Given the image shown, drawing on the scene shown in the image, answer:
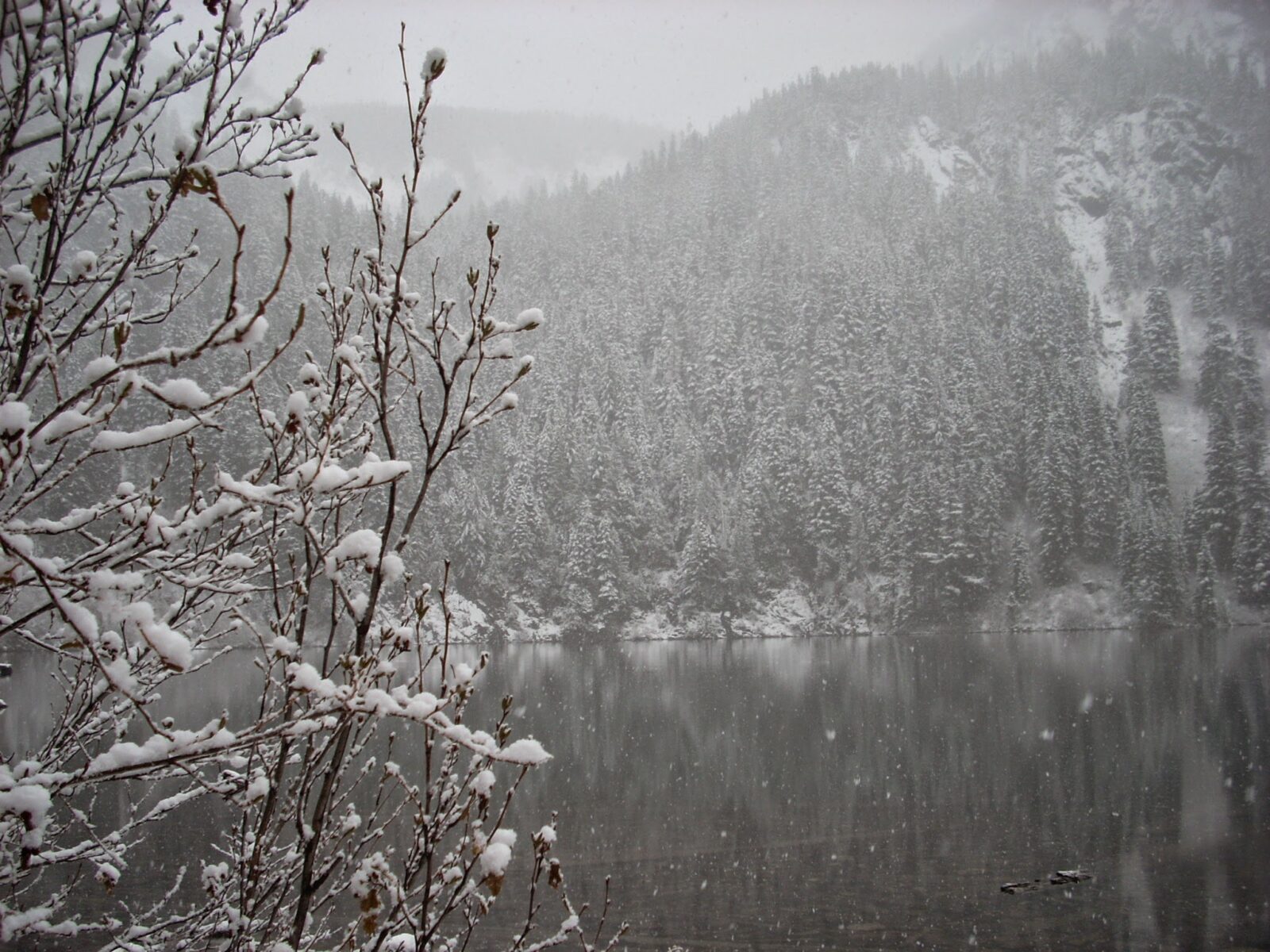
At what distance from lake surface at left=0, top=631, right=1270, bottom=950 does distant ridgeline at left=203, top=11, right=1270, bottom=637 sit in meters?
23.5

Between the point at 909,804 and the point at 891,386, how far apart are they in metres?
50.7

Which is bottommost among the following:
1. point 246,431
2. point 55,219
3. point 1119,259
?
point 246,431

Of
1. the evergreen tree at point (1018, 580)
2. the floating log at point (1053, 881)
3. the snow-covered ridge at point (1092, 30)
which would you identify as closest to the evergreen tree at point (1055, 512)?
the evergreen tree at point (1018, 580)

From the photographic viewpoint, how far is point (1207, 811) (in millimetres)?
13727

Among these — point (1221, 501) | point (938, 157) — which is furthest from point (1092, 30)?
point (1221, 501)

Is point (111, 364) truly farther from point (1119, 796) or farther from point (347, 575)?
point (1119, 796)

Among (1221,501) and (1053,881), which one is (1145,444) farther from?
(1053,881)

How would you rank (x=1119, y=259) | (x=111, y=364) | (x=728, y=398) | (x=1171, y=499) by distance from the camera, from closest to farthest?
(x=111, y=364)
(x=1171, y=499)
(x=728, y=398)
(x=1119, y=259)

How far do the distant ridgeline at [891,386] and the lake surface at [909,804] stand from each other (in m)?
23.5

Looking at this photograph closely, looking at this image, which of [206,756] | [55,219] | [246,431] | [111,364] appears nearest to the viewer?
[111,364]

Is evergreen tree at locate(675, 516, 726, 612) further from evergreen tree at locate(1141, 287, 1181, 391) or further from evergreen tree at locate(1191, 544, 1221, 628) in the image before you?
evergreen tree at locate(1141, 287, 1181, 391)

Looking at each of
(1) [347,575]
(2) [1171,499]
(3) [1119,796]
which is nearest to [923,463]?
(2) [1171,499]

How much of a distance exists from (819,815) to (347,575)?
13.9 meters

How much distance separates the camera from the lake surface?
9867 mm
